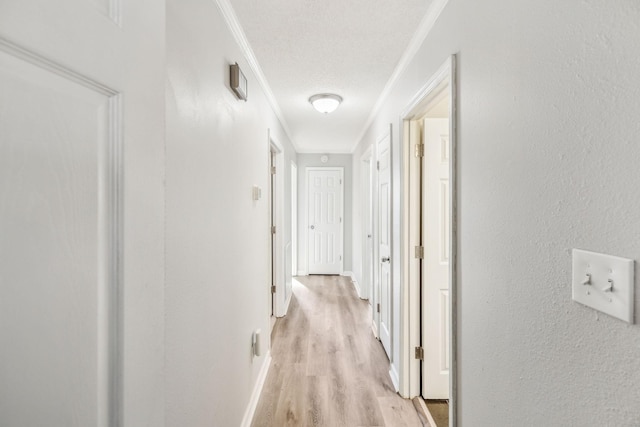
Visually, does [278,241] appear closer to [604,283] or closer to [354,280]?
[354,280]

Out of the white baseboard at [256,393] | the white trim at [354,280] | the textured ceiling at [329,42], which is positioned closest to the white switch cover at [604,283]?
the textured ceiling at [329,42]

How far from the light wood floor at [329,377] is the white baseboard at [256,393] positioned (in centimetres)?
4

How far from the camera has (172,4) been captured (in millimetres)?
1020

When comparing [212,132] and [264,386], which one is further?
[264,386]

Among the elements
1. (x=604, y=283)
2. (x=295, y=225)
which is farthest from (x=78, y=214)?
(x=295, y=225)

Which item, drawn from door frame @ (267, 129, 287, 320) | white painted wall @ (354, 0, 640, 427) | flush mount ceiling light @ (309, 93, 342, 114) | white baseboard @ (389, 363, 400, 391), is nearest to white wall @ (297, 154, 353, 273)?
door frame @ (267, 129, 287, 320)

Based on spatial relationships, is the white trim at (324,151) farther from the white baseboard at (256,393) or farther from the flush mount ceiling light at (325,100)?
the white baseboard at (256,393)

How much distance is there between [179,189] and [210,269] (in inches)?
17.5

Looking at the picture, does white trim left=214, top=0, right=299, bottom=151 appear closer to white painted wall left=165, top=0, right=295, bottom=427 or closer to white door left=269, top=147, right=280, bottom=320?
white painted wall left=165, top=0, right=295, bottom=427

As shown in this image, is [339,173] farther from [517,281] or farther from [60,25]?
[60,25]

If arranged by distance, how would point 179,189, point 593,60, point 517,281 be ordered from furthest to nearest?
point 179,189 → point 517,281 → point 593,60

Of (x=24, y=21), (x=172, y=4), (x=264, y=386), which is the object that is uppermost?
(x=172, y=4)

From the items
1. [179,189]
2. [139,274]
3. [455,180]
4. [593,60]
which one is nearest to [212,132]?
[179,189]

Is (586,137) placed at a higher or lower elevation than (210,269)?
higher
